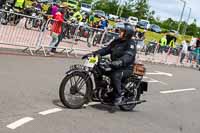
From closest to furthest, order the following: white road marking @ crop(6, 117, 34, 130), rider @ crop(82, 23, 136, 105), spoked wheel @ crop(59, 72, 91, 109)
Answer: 1. white road marking @ crop(6, 117, 34, 130)
2. spoked wheel @ crop(59, 72, 91, 109)
3. rider @ crop(82, 23, 136, 105)

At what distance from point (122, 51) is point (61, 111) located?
1722 millimetres

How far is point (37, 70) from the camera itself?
14055 mm

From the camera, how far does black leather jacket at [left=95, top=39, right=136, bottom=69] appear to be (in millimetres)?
9914

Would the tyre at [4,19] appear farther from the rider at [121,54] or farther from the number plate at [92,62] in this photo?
the number plate at [92,62]

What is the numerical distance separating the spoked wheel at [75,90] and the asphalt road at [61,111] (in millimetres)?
157

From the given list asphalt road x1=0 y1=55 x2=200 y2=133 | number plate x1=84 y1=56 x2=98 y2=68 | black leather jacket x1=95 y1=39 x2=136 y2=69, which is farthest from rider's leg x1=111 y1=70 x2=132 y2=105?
number plate x1=84 y1=56 x2=98 y2=68

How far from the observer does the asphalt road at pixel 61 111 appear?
8.20 m

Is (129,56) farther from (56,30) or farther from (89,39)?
(89,39)

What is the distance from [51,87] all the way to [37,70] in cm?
228

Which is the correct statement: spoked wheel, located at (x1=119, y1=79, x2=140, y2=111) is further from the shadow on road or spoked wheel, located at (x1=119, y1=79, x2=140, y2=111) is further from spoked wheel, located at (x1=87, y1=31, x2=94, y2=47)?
spoked wheel, located at (x1=87, y1=31, x2=94, y2=47)

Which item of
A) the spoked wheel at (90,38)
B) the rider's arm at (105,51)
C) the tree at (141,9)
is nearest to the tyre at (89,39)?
the spoked wheel at (90,38)

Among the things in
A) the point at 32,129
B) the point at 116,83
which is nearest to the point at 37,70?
the point at 116,83

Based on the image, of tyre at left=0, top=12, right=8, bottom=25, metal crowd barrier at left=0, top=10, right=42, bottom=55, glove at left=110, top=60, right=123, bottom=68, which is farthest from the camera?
metal crowd barrier at left=0, top=10, right=42, bottom=55

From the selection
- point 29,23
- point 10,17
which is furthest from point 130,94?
A: point 29,23
